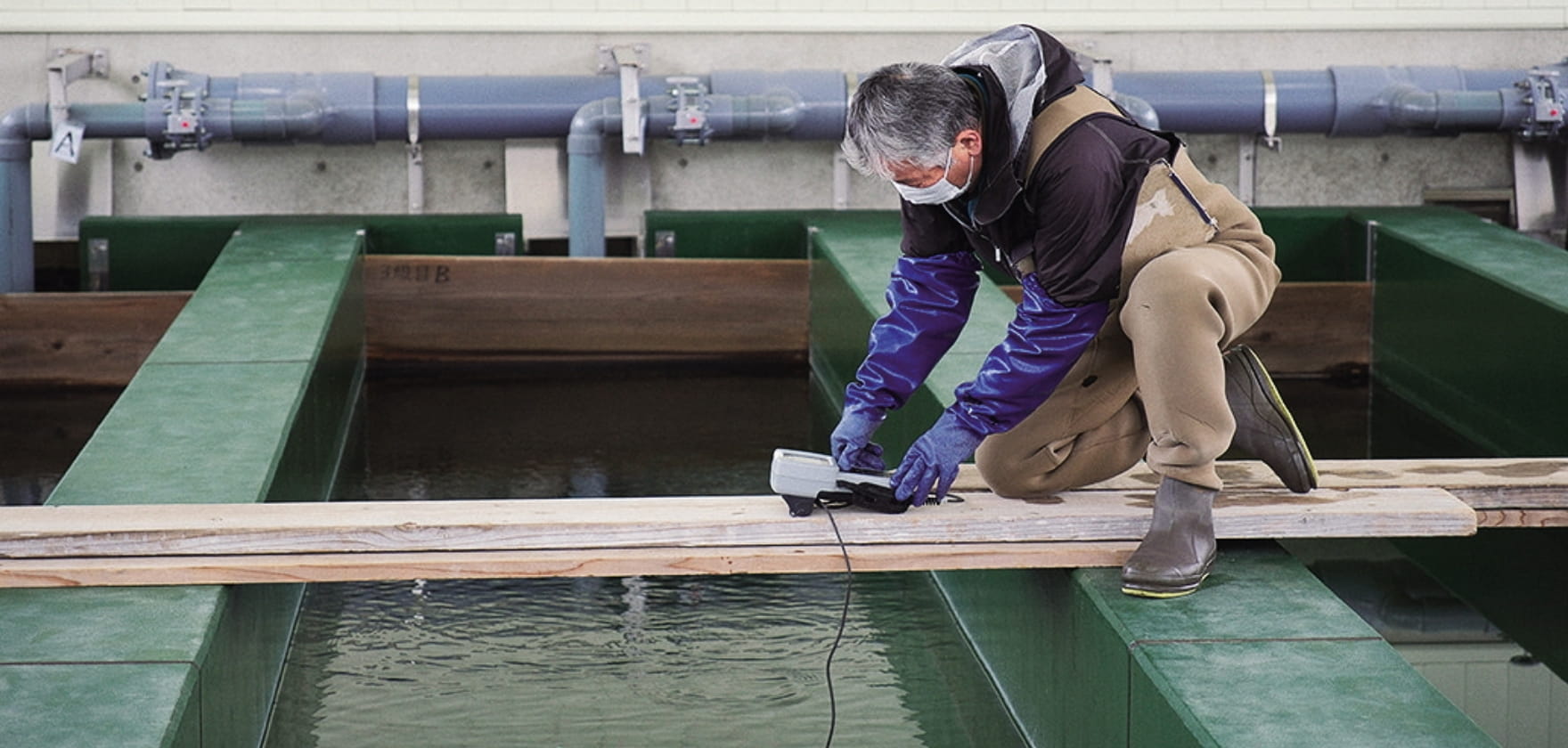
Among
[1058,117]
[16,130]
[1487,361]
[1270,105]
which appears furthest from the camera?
[1270,105]

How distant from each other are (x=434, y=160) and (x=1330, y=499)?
417cm

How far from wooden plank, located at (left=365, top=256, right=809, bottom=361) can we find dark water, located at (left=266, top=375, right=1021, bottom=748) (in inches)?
50.3

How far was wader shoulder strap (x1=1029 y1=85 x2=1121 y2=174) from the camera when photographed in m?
2.54

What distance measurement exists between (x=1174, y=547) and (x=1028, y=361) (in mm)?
344

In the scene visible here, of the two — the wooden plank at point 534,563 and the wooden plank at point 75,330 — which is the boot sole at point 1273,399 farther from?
the wooden plank at point 75,330

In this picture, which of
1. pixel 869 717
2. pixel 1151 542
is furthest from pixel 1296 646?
pixel 869 717

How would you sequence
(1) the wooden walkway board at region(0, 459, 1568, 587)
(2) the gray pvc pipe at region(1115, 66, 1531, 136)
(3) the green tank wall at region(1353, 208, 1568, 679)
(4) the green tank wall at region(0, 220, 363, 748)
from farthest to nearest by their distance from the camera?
(2) the gray pvc pipe at region(1115, 66, 1531, 136), (3) the green tank wall at region(1353, 208, 1568, 679), (1) the wooden walkway board at region(0, 459, 1568, 587), (4) the green tank wall at region(0, 220, 363, 748)

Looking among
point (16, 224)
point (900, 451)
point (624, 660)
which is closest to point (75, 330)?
point (16, 224)

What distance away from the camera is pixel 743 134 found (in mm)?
5965

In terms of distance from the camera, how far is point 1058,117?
101 inches

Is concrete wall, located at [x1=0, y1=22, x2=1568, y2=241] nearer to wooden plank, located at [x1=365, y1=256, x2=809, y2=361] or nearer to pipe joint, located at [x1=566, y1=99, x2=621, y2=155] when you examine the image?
pipe joint, located at [x1=566, y1=99, x2=621, y2=155]

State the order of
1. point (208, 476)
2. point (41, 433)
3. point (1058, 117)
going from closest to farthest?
point (1058, 117), point (208, 476), point (41, 433)

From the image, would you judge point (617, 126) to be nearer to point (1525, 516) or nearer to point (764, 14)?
point (764, 14)

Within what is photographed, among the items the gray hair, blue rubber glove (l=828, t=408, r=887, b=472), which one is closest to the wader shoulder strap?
the gray hair
